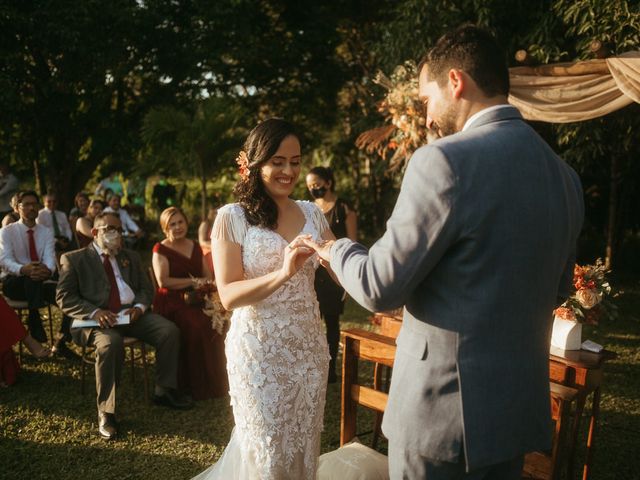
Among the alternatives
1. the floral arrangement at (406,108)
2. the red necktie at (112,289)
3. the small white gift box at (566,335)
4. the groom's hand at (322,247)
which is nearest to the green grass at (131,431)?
the red necktie at (112,289)

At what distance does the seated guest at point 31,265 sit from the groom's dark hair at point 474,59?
19.0ft

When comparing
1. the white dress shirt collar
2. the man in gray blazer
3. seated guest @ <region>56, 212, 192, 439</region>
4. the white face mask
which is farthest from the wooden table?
the white face mask

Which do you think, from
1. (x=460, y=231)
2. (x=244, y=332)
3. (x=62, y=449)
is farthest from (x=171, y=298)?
(x=460, y=231)

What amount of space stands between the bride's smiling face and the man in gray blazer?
1.02 m

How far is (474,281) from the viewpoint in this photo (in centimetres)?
157

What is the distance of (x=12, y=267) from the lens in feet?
21.3

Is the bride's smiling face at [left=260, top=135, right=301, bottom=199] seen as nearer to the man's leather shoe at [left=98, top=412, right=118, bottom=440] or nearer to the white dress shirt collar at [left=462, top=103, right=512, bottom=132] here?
the white dress shirt collar at [left=462, top=103, right=512, bottom=132]

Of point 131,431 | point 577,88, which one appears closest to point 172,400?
point 131,431

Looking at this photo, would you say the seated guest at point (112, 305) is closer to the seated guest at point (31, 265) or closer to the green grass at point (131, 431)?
the green grass at point (131, 431)

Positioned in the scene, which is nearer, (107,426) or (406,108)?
(107,426)

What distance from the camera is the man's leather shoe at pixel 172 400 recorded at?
16.9ft

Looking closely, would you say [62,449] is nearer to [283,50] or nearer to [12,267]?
[12,267]

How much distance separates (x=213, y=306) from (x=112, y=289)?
95 centimetres

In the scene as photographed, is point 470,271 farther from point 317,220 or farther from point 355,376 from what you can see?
point 355,376
